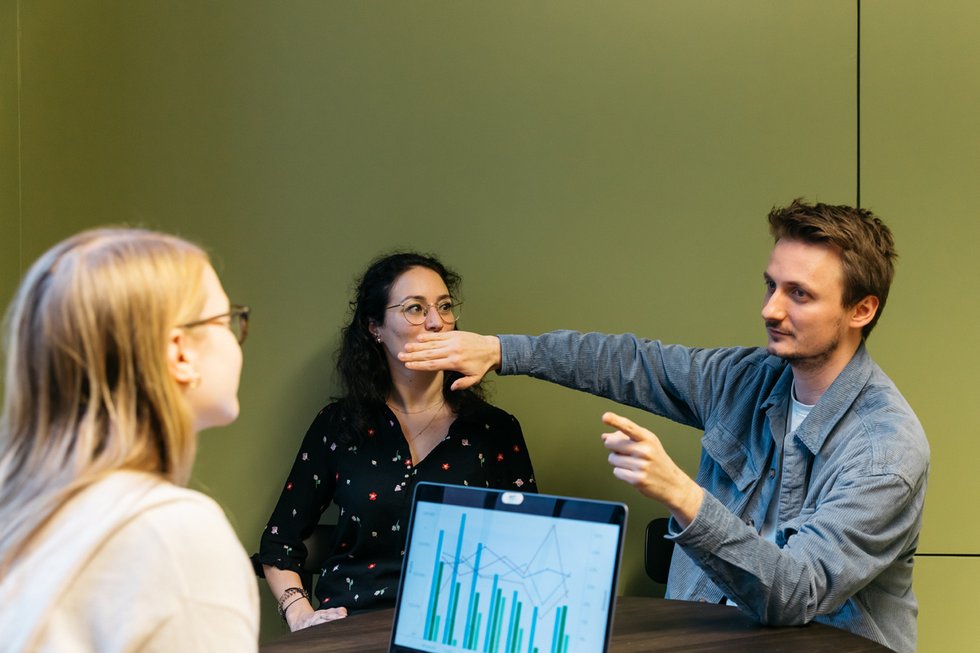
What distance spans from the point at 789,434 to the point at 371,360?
1.27 meters

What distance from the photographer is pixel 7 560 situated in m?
1.03

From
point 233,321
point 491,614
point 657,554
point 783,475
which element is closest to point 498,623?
point 491,614

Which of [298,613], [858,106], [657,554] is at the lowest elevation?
[298,613]

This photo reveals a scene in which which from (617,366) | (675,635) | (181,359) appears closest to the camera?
(181,359)

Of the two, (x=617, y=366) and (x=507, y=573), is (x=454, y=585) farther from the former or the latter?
(x=617, y=366)

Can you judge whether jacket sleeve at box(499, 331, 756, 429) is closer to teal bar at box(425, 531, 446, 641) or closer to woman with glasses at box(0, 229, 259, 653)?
teal bar at box(425, 531, 446, 641)

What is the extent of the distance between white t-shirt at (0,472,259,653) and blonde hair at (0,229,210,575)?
37 mm

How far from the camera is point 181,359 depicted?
117cm

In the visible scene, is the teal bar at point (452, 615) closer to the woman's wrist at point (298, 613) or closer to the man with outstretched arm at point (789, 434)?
the man with outstretched arm at point (789, 434)

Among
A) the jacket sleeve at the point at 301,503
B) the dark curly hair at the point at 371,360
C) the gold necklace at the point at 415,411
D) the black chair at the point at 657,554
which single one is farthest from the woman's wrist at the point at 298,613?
the black chair at the point at 657,554

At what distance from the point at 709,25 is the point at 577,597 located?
2.22m

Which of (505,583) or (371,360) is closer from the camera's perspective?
(505,583)

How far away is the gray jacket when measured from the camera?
194 centimetres

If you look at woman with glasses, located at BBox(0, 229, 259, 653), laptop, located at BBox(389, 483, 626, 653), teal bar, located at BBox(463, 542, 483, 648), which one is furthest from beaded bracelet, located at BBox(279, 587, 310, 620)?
woman with glasses, located at BBox(0, 229, 259, 653)
